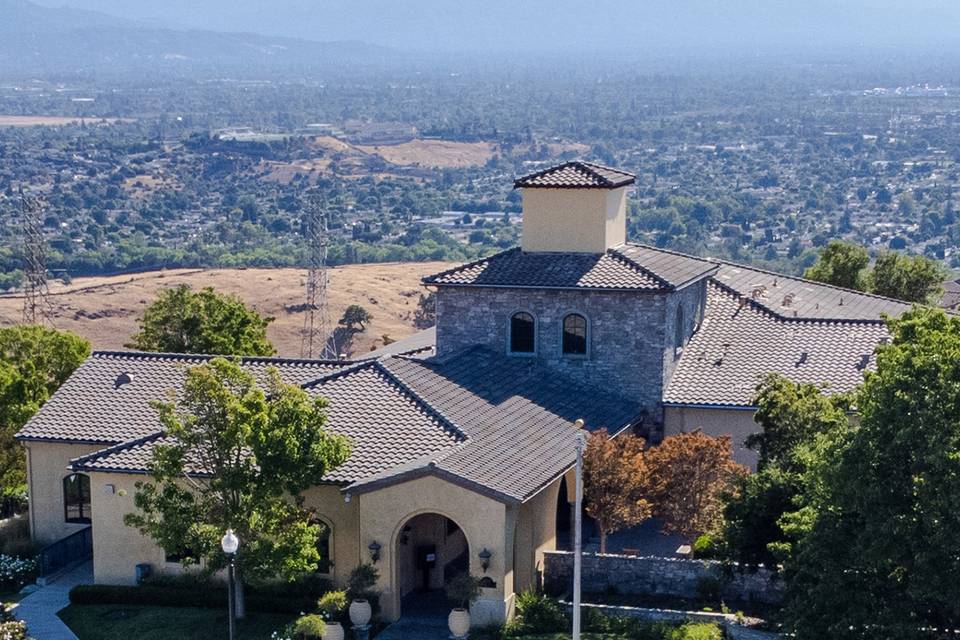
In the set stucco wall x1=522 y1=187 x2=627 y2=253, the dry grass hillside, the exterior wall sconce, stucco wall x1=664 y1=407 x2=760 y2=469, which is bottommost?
the dry grass hillside

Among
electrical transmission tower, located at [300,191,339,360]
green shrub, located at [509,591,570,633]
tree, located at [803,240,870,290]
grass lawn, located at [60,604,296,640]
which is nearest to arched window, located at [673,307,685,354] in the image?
green shrub, located at [509,591,570,633]

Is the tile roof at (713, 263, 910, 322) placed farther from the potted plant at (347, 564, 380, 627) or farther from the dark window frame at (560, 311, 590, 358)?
the potted plant at (347, 564, 380, 627)

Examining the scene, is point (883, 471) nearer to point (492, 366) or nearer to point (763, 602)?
point (763, 602)

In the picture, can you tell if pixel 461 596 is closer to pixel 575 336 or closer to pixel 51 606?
pixel 51 606

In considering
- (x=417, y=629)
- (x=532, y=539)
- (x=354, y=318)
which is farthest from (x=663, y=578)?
(x=354, y=318)

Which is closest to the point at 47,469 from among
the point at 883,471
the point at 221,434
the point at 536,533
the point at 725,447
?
the point at 221,434

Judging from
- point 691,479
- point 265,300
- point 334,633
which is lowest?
point 265,300

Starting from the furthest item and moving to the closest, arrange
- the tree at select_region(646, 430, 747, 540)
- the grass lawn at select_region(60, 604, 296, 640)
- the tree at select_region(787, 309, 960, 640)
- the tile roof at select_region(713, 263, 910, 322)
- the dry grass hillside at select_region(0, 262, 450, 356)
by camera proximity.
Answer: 1. the dry grass hillside at select_region(0, 262, 450, 356)
2. the tile roof at select_region(713, 263, 910, 322)
3. the tree at select_region(646, 430, 747, 540)
4. the grass lawn at select_region(60, 604, 296, 640)
5. the tree at select_region(787, 309, 960, 640)
